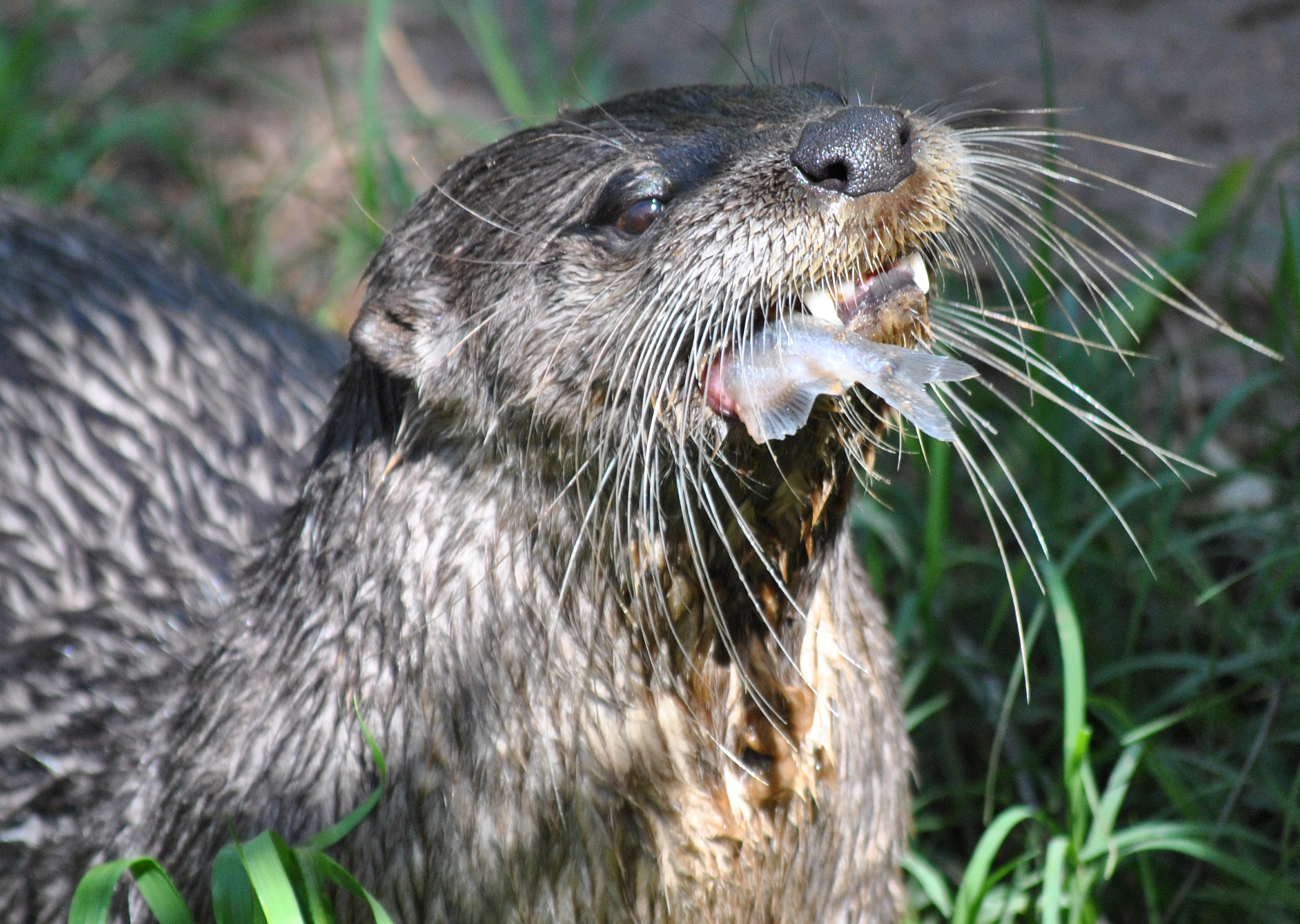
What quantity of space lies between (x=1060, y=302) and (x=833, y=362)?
0.50 metres

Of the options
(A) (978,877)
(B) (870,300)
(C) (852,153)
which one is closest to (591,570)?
(B) (870,300)

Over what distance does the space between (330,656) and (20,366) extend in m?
1.21

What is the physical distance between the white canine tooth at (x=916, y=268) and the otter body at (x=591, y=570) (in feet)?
0.05

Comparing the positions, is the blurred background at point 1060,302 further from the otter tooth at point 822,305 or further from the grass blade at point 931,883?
the otter tooth at point 822,305

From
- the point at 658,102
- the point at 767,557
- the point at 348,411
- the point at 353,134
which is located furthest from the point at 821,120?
the point at 353,134

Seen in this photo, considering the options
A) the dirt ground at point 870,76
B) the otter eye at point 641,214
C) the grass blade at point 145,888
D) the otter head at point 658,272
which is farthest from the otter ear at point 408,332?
the dirt ground at point 870,76

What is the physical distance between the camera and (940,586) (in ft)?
9.51

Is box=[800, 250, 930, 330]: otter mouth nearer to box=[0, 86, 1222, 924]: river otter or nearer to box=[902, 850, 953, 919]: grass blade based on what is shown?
box=[0, 86, 1222, 924]: river otter

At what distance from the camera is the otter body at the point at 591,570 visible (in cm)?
169

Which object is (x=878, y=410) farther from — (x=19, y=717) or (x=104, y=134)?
(x=104, y=134)

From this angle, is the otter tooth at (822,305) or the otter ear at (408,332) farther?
the otter ear at (408,332)

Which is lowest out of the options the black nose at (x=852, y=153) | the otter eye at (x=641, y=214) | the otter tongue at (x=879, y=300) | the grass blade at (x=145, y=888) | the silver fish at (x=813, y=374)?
the grass blade at (x=145, y=888)

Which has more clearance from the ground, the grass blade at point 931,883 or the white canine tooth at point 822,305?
the white canine tooth at point 822,305

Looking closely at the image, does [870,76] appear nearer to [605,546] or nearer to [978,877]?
[978,877]
